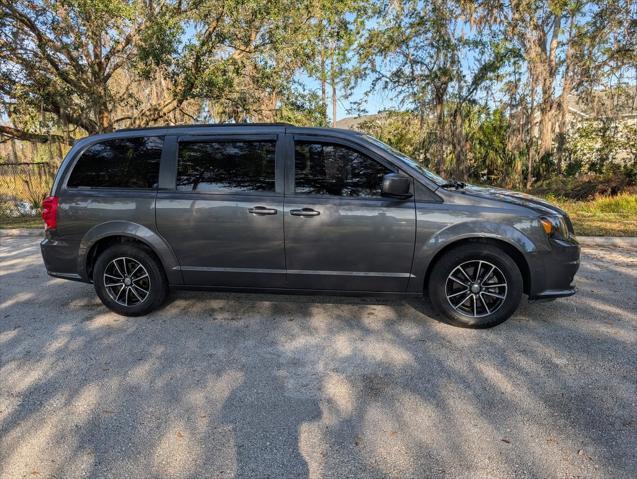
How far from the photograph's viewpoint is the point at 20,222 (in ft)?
37.4

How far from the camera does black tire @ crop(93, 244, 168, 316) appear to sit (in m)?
4.45

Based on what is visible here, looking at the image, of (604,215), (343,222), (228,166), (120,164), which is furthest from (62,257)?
(604,215)

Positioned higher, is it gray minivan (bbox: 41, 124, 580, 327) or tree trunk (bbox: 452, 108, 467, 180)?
tree trunk (bbox: 452, 108, 467, 180)

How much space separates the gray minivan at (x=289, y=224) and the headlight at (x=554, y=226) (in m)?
0.01

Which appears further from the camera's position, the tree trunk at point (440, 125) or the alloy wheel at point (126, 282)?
the tree trunk at point (440, 125)

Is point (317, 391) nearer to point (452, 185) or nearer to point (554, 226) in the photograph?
point (452, 185)

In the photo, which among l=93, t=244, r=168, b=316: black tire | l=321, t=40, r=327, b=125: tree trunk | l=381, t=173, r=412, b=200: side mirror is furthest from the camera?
l=321, t=40, r=327, b=125: tree trunk

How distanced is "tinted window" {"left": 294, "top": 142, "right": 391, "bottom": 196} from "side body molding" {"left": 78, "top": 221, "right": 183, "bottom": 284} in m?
1.45

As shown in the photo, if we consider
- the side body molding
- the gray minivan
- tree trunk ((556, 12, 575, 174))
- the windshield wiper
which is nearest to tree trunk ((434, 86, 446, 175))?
tree trunk ((556, 12, 575, 174))

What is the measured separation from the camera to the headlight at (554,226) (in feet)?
12.8

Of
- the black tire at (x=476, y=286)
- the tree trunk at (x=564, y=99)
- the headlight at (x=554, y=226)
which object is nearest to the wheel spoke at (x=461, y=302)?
the black tire at (x=476, y=286)

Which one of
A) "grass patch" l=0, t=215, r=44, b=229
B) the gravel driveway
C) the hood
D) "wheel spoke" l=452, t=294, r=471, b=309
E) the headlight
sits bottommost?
the gravel driveway

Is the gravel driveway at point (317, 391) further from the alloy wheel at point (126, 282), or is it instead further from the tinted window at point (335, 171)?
the tinted window at point (335, 171)

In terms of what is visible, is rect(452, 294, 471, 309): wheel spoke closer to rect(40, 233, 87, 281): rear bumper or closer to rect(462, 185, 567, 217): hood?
rect(462, 185, 567, 217): hood
